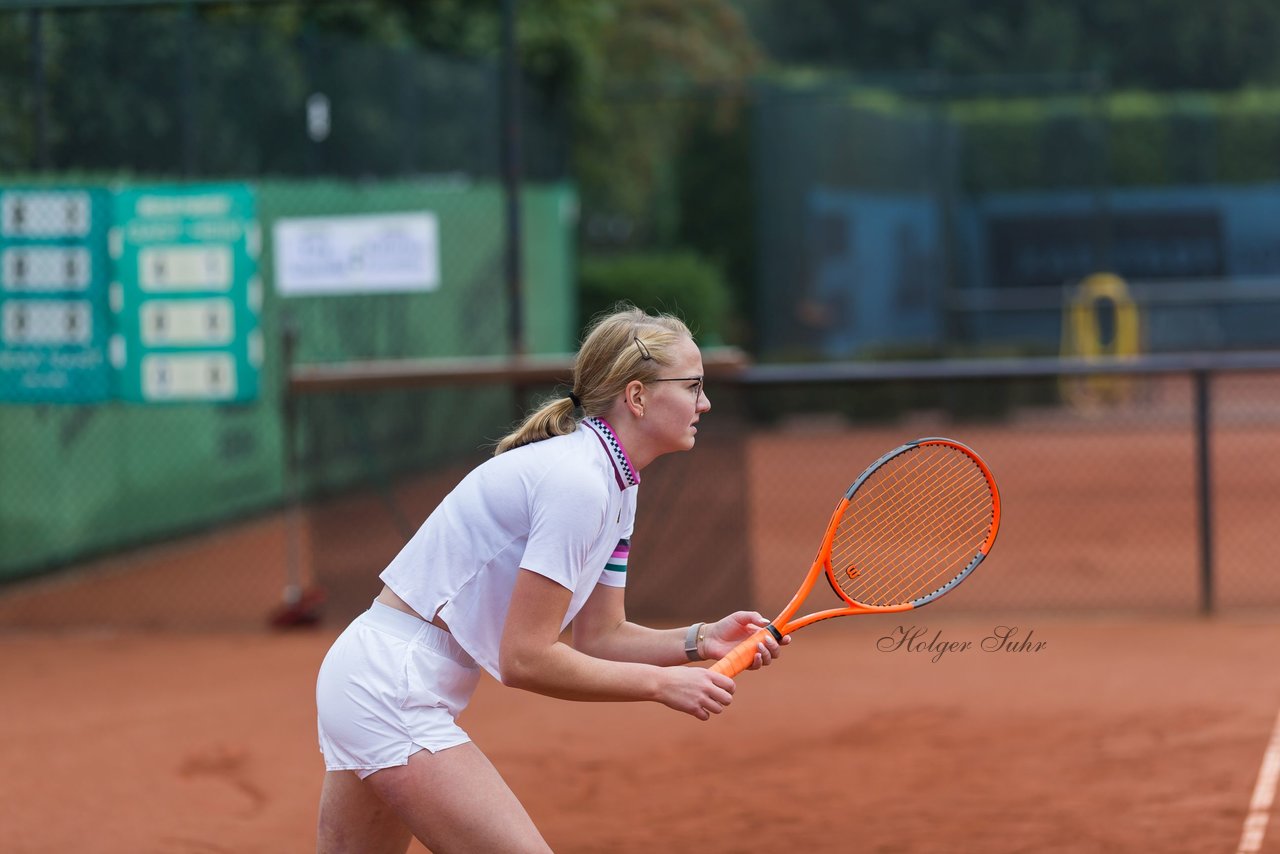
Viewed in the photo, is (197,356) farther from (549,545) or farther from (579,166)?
(579,166)

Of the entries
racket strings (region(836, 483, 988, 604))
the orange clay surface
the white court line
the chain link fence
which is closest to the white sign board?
the chain link fence

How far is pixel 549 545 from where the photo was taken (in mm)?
3023

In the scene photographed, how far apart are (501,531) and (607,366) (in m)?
0.39

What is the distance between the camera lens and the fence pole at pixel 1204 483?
25.7ft

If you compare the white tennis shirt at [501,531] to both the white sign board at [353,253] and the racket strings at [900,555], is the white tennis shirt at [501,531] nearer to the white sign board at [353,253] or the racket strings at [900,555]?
the racket strings at [900,555]

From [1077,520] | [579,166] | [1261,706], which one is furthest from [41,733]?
[579,166]

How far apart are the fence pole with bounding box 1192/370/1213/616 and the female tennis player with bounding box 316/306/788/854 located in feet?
16.8

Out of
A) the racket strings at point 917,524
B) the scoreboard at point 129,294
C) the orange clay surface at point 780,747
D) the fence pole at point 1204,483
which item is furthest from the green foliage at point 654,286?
the racket strings at point 917,524

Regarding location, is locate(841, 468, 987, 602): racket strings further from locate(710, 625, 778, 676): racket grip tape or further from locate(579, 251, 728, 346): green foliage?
locate(579, 251, 728, 346): green foliage

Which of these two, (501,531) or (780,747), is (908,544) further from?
(501,531)

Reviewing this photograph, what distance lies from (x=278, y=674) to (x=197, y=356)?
188 cm

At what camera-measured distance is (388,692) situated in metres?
3.15

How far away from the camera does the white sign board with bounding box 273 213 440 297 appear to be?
1004 centimetres

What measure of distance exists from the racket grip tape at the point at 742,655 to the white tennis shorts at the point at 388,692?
0.51m
